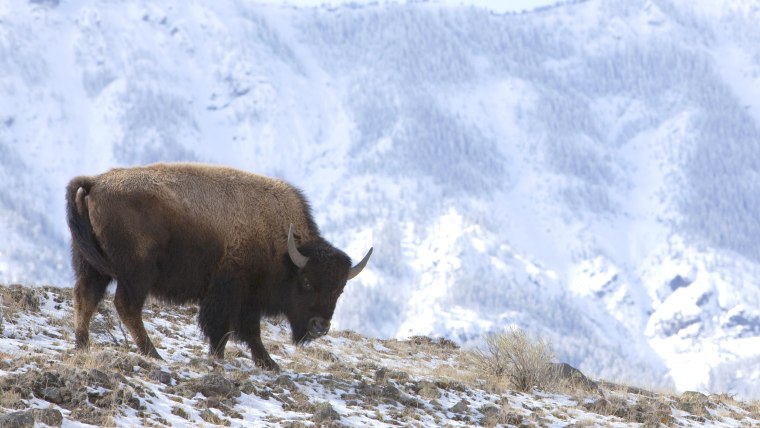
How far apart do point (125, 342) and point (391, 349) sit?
6.89 m

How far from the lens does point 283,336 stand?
20.4m

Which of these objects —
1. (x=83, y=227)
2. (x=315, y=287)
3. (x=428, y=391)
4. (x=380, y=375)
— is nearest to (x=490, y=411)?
(x=428, y=391)

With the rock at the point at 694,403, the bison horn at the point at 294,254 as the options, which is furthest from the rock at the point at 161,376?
the rock at the point at 694,403

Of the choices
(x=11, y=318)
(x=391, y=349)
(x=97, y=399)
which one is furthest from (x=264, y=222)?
(x=391, y=349)

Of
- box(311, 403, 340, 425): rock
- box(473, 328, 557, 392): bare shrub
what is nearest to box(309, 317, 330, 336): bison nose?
box(311, 403, 340, 425): rock

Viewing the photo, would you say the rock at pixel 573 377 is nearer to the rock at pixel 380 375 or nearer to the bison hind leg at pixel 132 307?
the rock at pixel 380 375

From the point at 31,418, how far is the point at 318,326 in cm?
546

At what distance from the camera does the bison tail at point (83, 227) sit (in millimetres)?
14445

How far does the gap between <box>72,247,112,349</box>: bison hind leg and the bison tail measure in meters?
0.29

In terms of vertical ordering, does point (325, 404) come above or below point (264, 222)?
below

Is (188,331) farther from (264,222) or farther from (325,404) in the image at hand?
(325,404)

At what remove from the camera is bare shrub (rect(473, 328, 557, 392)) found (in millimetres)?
17562

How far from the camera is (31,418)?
416 inches

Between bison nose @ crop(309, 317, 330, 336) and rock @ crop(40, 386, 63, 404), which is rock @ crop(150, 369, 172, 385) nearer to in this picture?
→ rock @ crop(40, 386, 63, 404)
